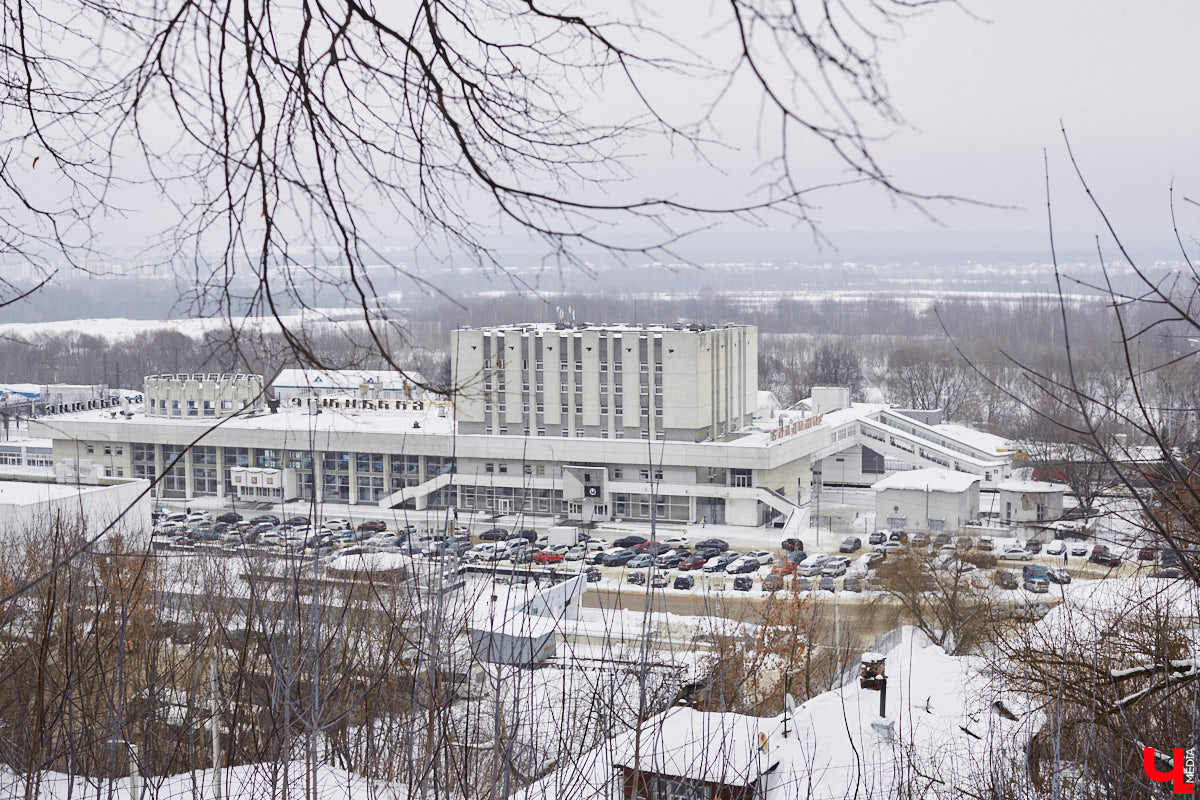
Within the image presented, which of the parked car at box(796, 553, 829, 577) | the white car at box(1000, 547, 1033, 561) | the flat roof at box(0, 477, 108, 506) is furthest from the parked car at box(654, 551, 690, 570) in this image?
the flat roof at box(0, 477, 108, 506)

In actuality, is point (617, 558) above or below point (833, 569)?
above

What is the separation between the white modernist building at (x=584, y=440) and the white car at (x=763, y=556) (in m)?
2.79

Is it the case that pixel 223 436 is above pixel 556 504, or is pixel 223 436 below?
above

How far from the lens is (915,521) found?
19.5m

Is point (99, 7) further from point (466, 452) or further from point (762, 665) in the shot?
point (466, 452)

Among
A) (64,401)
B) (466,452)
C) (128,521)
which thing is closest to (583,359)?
(466,452)

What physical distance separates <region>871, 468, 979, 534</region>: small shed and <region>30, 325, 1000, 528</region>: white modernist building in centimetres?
159

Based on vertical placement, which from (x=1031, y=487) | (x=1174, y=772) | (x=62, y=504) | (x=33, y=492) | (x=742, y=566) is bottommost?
(x=742, y=566)

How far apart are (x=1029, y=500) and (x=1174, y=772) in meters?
17.6

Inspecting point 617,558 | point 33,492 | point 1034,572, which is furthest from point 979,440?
point 33,492

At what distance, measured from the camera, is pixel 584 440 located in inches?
A: 820

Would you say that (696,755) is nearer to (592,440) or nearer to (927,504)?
(927,504)

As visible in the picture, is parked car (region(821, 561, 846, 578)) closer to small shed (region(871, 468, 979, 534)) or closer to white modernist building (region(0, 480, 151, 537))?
small shed (region(871, 468, 979, 534))

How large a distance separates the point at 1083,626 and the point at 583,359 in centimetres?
1415
